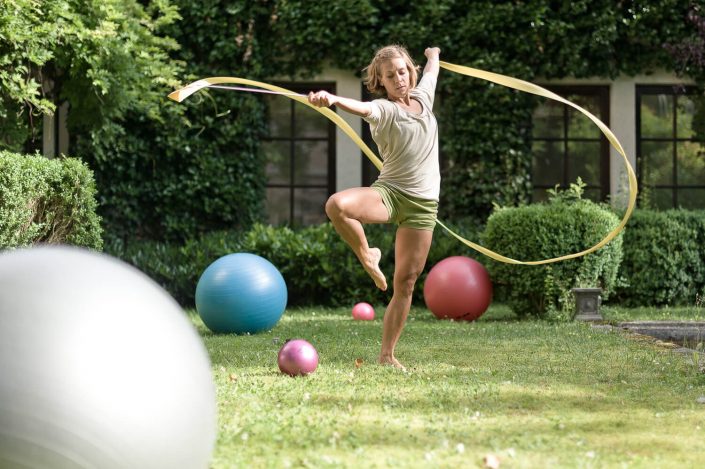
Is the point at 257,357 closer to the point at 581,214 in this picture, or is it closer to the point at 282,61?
the point at 581,214

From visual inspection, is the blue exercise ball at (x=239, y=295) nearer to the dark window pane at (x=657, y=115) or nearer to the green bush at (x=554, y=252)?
the green bush at (x=554, y=252)

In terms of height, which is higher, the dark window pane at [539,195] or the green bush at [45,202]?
the dark window pane at [539,195]

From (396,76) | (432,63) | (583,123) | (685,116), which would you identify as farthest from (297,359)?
(685,116)

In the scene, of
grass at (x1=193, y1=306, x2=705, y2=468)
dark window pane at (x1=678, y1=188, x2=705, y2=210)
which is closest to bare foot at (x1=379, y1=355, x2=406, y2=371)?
grass at (x1=193, y1=306, x2=705, y2=468)

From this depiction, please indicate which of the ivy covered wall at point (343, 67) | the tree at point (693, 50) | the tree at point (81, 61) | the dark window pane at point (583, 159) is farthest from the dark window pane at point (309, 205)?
the tree at point (693, 50)

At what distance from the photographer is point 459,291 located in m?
9.48

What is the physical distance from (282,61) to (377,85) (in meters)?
6.52

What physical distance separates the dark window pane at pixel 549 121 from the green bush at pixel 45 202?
20.2 ft

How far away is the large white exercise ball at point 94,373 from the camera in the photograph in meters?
2.65

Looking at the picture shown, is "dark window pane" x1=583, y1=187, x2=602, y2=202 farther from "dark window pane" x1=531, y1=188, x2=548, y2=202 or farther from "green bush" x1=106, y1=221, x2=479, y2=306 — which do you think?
"green bush" x1=106, y1=221, x2=479, y2=306

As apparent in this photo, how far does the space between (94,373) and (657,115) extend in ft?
37.2

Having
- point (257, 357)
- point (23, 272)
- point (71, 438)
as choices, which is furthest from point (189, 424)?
point (257, 357)

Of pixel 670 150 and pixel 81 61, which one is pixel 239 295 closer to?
pixel 81 61

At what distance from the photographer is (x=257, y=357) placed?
21.4 ft
